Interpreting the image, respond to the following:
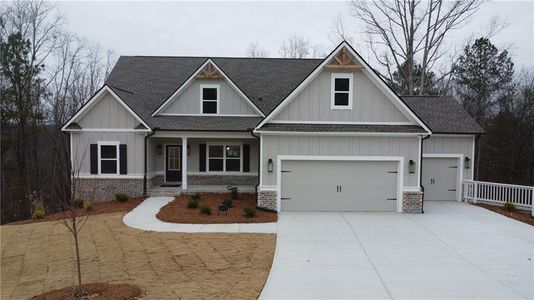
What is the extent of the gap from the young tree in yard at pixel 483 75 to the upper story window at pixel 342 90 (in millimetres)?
19061

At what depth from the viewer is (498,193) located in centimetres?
1608

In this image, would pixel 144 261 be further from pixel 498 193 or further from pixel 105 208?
pixel 498 193

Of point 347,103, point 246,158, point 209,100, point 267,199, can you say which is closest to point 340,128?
point 347,103

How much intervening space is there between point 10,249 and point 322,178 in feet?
34.1

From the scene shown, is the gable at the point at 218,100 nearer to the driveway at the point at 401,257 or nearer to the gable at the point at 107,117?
the gable at the point at 107,117

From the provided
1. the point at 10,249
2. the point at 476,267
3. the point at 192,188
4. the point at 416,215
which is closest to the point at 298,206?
the point at 416,215

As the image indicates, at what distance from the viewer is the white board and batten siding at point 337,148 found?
1446 cm

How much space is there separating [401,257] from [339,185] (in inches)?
226

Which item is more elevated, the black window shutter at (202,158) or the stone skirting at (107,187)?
the black window shutter at (202,158)

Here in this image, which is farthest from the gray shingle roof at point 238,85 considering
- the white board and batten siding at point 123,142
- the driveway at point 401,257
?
the driveway at point 401,257

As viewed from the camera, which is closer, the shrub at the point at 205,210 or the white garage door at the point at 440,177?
the shrub at the point at 205,210

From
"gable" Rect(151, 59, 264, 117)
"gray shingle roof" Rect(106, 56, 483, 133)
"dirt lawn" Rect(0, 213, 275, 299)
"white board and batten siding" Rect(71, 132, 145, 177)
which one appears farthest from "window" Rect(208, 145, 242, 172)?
"dirt lawn" Rect(0, 213, 275, 299)

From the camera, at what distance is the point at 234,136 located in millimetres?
17188

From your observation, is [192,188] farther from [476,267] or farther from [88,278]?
[476,267]
